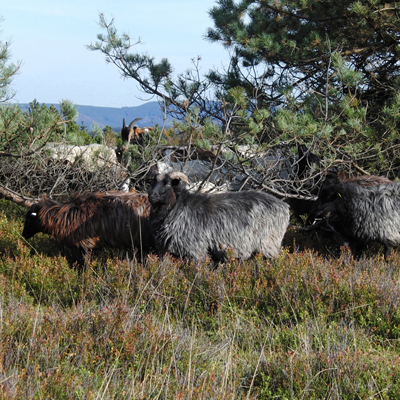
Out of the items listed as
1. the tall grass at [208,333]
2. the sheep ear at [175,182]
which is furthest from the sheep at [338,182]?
the sheep ear at [175,182]

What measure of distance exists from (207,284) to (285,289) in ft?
2.95

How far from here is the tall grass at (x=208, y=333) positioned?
3504 millimetres

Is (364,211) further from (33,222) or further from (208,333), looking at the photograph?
(33,222)

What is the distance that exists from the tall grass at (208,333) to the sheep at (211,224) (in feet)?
0.91

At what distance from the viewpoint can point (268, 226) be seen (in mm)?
6414

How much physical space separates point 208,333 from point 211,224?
192 cm

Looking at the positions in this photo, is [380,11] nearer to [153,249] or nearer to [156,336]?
[153,249]

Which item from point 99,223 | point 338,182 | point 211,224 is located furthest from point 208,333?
point 338,182

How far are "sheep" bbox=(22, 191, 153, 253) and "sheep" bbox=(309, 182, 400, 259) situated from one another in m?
2.63

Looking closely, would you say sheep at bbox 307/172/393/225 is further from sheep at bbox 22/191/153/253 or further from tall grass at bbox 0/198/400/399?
sheep at bbox 22/191/153/253

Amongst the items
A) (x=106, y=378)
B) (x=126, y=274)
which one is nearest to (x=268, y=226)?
(x=126, y=274)

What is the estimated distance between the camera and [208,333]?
15.4 ft

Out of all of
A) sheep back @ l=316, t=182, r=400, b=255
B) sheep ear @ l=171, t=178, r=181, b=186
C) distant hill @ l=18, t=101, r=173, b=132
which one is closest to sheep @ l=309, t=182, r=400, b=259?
sheep back @ l=316, t=182, r=400, b=255

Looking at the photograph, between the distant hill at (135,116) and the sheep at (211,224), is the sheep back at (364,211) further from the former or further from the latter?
the distant hill at (135,116)
